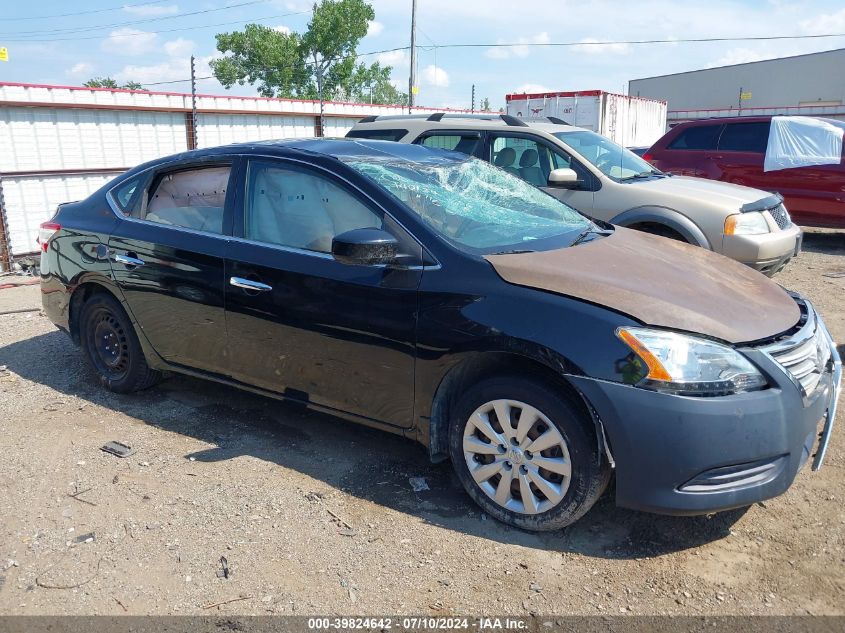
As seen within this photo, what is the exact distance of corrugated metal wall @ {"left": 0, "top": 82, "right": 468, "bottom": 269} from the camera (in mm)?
9508

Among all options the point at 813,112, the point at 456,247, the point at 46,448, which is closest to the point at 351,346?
the point at 456,247

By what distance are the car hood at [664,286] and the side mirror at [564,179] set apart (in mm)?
2963

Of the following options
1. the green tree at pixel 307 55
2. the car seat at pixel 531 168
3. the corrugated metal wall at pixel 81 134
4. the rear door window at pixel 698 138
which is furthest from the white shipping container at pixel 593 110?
the green tree at pixel 307 55

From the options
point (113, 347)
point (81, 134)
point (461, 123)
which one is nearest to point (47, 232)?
point (113, 347)

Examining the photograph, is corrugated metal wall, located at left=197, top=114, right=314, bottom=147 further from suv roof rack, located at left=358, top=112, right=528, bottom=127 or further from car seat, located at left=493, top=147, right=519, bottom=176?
car seat, located at left=493, top=147, right=519, bottom=176

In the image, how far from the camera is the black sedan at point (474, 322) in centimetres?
284

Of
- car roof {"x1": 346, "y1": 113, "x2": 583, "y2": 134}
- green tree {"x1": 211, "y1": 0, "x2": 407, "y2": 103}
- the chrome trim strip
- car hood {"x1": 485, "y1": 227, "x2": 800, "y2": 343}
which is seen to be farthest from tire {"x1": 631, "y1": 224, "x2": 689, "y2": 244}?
green tree {"x1": 211, "y1": 0, "x2": 407, "y2": 103}

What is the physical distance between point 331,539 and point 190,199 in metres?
2.37

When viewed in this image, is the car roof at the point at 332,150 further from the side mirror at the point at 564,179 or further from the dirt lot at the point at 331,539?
the side mirror at the point at 564,179

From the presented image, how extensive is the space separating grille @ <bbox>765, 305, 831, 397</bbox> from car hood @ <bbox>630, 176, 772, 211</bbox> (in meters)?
3.69

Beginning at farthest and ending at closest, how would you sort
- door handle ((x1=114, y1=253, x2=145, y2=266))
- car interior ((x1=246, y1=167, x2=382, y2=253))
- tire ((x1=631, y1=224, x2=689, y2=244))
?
tire ((x1=631, y1=224, x2=689, y2=244))
door handle ((x1=114, y1=253, x2=145, y2=266))
car interior ((x1=246, y1=167, x2=382, y2=253))

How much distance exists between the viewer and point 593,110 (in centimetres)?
1758

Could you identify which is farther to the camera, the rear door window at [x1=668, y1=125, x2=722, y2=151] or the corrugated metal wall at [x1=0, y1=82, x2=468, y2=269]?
the rear door window at [x1=668, y1=125, x2=722, y2=151]

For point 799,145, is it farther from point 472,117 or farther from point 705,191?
point 472,117
